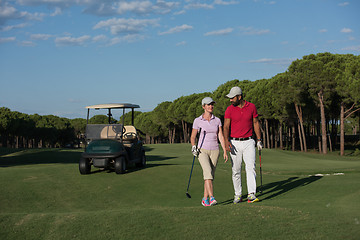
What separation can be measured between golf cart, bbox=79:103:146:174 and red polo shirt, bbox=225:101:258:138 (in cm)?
701

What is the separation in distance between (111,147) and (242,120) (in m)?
7.45

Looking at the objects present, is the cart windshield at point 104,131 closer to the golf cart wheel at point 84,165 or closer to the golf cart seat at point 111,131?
the golf cart seat at point 111,131

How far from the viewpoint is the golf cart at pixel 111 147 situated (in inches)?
615

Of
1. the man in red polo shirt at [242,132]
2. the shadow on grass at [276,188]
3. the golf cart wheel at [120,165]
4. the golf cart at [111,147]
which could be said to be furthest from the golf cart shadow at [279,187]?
the golf cart at [111,147]

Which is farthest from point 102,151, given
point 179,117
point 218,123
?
point 179,117

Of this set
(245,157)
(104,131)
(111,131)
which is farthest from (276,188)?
(104,131)

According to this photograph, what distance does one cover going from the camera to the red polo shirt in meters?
9.66

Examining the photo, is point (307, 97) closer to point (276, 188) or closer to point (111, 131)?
point (111, 131)

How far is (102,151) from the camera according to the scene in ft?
51.6

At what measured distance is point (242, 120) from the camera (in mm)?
9672

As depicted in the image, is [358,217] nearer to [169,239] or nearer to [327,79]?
[169,239]

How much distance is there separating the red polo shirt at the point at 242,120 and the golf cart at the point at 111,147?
23.0ft

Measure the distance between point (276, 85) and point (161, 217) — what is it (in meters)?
50.6

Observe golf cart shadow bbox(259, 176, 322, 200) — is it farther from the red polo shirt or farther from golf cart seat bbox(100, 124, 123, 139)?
golf cart seat bbox(100, 124, 123, 139)
